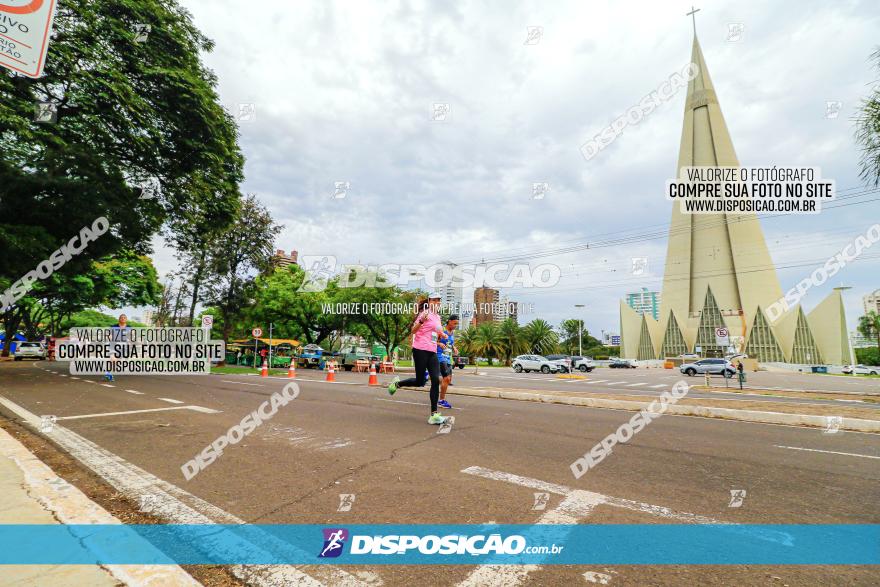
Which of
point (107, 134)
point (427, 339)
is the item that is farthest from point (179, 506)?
point (107, 134)

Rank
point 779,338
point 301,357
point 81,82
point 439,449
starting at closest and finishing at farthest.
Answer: point 439,449 → point 81,82 → point 301,357 → point 779,338

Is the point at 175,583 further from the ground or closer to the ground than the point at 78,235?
closer to the ground

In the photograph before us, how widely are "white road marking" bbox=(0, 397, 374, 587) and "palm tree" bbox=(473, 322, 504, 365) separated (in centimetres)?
5805

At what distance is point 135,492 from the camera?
10.9 feet

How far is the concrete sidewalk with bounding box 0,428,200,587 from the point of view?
6.49ft

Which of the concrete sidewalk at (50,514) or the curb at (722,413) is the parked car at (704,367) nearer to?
the curb at (722,413)

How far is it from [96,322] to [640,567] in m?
71.2

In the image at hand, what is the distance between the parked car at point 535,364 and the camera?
3797 cm

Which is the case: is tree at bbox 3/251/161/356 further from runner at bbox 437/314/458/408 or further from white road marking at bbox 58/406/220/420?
runner at bbox 437/314/458/408

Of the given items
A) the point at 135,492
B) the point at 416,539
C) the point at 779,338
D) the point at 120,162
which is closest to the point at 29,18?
the point at 135,492

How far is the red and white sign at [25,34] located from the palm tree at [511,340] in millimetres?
59928

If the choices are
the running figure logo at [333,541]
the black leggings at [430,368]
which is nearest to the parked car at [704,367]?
the black leggings at [430,368]

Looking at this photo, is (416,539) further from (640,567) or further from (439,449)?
(439,449)

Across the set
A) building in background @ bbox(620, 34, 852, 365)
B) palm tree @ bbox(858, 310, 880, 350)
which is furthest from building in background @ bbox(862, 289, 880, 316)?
building in background @ bbox(620, 34, 852, 365)
